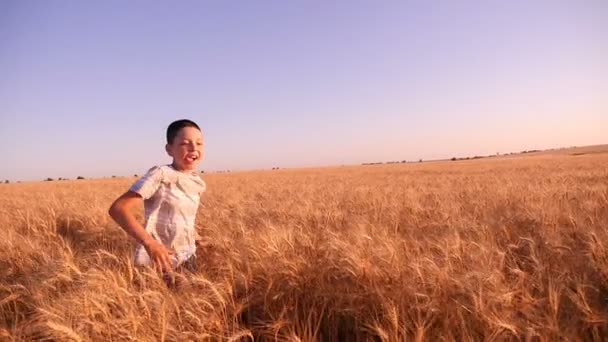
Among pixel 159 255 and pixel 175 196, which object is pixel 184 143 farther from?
pixel 159 255

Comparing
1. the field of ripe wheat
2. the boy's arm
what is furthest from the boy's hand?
the field of ripe wheat

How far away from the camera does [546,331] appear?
4.61 feet

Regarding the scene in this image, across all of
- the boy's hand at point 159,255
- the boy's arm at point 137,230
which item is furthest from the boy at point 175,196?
the boy's hand at point 159,255

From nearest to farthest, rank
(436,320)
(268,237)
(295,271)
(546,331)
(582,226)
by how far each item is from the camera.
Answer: (546,331), (436,320), (295,271), (268,237), (582,226)

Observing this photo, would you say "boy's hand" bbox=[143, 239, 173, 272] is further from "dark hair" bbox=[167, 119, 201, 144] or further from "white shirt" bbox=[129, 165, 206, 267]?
"dark hair" bbox=[167, 119, 201, 144]

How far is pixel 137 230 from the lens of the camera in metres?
2.08

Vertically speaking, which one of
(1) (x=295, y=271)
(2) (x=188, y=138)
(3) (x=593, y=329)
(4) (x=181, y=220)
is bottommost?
(3) (x=593, y=329)

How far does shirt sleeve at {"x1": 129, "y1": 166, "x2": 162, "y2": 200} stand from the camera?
7.43ft

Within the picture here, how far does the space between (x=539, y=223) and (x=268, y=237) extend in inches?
108

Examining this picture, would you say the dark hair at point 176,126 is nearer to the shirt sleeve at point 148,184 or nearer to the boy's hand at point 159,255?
the shirt sleeve at point 148,184

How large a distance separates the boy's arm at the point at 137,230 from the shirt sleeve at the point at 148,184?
0.03 meters

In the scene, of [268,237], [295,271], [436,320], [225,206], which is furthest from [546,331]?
[225,206]

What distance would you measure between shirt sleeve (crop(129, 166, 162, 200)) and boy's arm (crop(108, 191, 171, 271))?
0.03 m

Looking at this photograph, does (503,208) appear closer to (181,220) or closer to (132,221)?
(181,220)
